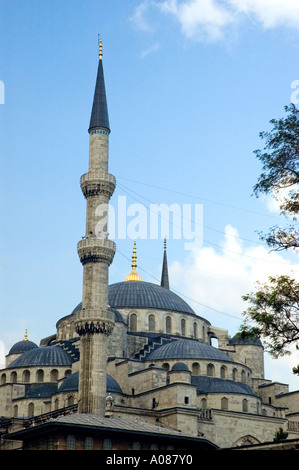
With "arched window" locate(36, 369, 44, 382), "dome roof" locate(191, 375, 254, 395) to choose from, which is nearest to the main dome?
"arched window" locate(36, 369, 44, 382)

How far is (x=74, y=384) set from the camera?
1571 inches

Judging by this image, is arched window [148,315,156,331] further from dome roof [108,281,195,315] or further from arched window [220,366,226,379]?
arched window [220,366,226,379]

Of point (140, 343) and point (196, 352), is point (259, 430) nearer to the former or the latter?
point (196, 352)

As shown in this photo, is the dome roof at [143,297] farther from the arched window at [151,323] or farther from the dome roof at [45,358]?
the dome roof at [45,358]

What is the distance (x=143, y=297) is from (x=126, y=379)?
7960mm

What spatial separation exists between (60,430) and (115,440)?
2.14m

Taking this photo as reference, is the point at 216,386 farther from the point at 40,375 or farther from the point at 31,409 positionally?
the point at 40,375

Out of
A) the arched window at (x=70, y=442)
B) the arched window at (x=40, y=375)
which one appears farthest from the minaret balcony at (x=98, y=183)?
the arched window at (x=70, y=442)

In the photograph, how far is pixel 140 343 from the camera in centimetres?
4547

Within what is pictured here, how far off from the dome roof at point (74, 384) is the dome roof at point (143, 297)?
7872 millimetres

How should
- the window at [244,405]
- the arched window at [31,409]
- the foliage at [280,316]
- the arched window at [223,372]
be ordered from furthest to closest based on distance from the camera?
the arched window at [223,372]
the arched window at [31,409]
the window at [244,405]
the foliage at [280,316]

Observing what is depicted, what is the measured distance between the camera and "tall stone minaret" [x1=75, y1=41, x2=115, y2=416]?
35.8 metres

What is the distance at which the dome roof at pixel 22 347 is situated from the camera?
50.0 metres
